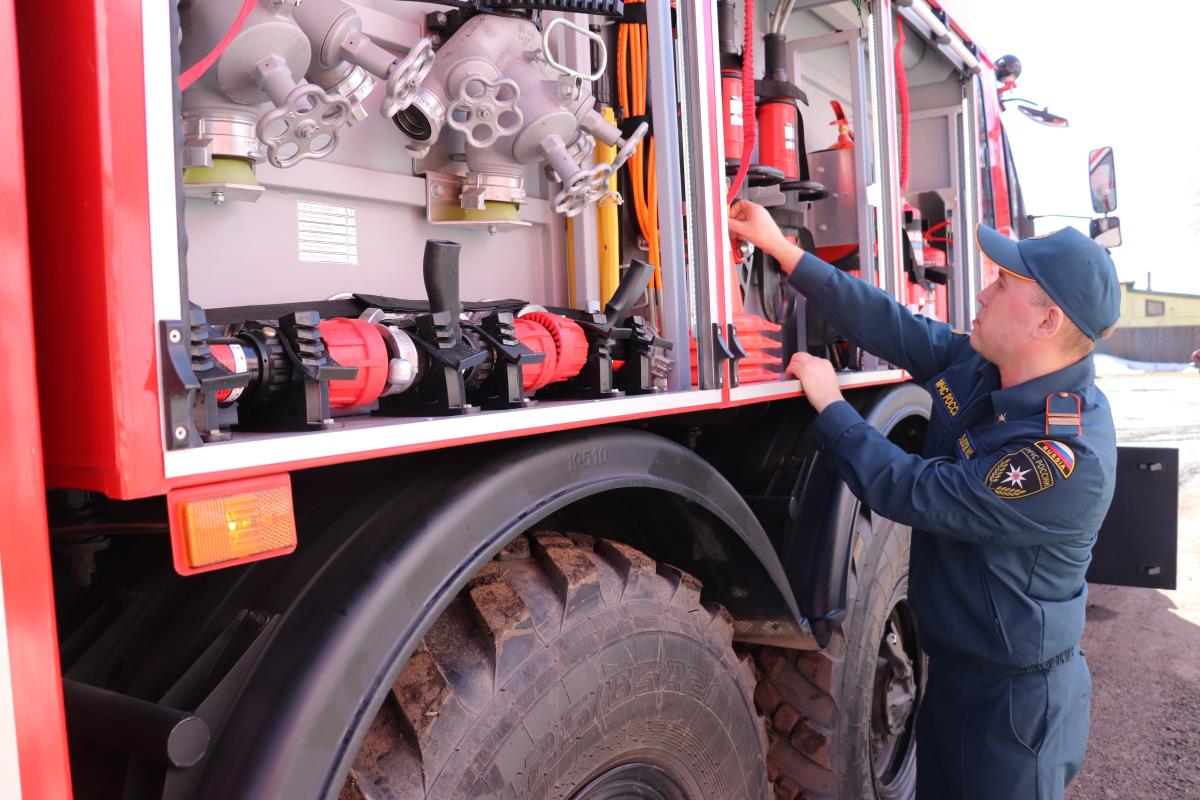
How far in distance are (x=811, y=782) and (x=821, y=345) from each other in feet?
3.94

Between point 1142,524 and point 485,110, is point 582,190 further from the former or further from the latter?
point 1142,524

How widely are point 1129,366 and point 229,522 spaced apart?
85.4 feet

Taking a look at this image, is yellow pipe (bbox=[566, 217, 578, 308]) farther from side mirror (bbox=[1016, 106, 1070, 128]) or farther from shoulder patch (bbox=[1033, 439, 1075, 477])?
side mirror (bbox=[1016, 106, 1070, 128])

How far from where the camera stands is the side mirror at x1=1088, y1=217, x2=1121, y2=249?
4621mm

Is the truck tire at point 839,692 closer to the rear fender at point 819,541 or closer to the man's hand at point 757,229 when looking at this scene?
the rear fender at point 819,541

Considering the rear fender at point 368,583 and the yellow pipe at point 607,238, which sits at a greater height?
the yellow pipe at point 607,238

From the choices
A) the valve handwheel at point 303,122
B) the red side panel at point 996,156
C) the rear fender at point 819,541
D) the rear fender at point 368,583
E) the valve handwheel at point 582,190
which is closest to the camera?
the rear fender at point 368,583

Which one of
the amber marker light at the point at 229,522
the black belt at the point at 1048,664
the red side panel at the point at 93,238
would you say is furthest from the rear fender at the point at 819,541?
the red side panel at the point at 93,238

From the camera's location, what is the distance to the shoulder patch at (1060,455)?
2.07m

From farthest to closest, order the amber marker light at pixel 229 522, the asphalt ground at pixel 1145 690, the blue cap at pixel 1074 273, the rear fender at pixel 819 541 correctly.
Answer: the asphalt ground at pixel 1145 690 < the rear fender at pixel 819 541 < the blue cap at pixel 1074 273 < the amber marker light at pixel 229 522

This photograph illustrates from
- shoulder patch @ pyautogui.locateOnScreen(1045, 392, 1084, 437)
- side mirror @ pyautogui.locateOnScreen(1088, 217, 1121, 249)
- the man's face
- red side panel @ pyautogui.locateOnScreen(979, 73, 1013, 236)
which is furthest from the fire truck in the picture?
side mirror @ pyautogui.locateOnScreen(1088, 217, 1121, 249)

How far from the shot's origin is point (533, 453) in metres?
1.39

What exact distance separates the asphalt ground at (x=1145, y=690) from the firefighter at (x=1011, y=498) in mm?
1353

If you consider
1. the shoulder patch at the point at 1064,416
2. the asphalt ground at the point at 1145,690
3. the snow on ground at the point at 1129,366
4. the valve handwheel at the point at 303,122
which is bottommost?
the asphalt ground at the point at 1145,690
